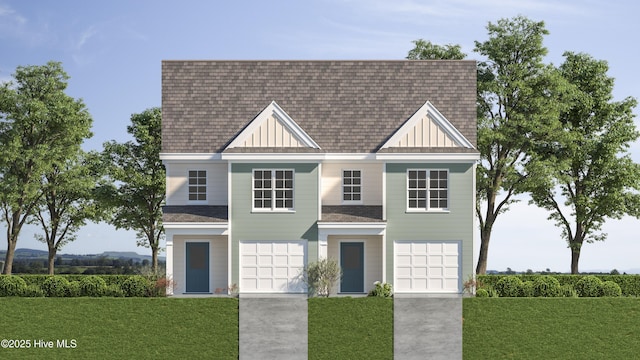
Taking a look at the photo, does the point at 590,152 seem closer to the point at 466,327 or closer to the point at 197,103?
the point at 466,327

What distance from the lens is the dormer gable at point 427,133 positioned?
134 feet

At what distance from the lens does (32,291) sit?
39.2m

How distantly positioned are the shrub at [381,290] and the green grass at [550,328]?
3.92m

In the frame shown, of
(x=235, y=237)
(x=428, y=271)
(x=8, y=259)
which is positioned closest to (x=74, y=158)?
(x=8, y=259)

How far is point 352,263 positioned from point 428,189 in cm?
A: 525

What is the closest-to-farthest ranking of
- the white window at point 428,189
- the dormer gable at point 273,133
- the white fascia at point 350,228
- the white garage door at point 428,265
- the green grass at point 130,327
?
the green grass at point 130,327, the white fascia at point 350,228, the white garage door at point 428,265, the white window at point 428,189, the dormer gable at point 273,133

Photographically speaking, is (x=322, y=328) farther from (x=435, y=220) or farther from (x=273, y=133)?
(x=273, y=133)

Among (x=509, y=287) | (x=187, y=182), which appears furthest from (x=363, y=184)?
(x=187, y=182)

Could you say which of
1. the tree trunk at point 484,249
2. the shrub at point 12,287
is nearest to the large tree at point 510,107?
the tree trunk at point 484,249

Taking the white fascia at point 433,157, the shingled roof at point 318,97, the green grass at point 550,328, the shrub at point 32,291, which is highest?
the shingled roof at point 318,97

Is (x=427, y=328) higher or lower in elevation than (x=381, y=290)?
lower

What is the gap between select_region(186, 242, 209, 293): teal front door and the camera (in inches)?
1619

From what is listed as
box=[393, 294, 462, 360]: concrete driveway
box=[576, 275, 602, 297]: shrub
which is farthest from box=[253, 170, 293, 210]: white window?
box=[576, 275, 602, 297]: shrub

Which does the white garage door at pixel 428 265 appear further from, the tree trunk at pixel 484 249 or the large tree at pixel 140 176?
the large tree at pixel 140 176
